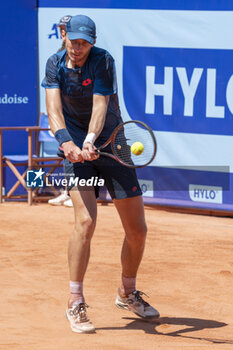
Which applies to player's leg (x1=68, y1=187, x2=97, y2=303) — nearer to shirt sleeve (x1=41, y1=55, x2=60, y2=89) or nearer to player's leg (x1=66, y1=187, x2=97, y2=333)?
player's leg (x1=66, y1=187, x2=97, y2=333)

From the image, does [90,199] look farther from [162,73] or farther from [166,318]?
[162,73]

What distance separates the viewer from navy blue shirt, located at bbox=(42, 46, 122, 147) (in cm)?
456

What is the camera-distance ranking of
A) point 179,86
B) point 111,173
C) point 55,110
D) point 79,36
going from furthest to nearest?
point 179,86 < point 111,173 < point 55,110 < point 79,36

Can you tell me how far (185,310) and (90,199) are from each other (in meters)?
1.16

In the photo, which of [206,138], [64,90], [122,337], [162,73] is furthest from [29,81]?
[122,337]

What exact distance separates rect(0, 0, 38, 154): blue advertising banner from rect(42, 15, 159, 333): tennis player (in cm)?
538

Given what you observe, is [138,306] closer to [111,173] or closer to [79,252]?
[79,252]

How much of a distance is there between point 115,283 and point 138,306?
0.84 meters

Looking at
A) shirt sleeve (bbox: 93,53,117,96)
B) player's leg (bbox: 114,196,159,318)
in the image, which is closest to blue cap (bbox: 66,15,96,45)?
shirt sleeve (bbox: 93,53,117,96)

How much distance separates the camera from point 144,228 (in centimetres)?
478

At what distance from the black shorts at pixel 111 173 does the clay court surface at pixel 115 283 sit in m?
0.85

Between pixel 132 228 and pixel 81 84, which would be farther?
pixel 132 228

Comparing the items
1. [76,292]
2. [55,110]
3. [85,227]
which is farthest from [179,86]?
[76,292]

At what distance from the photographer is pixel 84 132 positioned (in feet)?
→ 15.4
